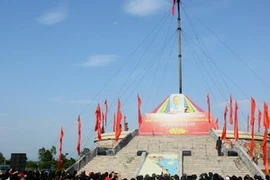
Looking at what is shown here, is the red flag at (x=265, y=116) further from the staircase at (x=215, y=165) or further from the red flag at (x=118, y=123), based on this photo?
the red flag at (x=118, y=123)

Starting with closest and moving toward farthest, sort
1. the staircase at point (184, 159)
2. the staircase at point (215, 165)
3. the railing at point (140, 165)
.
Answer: the railing at point (140, 165), the staircase at point (215, 165), the staircase at point (184, 159)

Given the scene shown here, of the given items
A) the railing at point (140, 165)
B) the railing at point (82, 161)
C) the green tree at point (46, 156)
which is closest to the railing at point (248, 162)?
the railing at point (140, 165)

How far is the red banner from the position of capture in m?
38.7

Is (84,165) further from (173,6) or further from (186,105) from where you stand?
(173,6)

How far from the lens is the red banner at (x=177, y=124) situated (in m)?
38.7

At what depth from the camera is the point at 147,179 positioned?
1794cm

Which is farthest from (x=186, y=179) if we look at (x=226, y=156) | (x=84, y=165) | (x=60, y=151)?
(x=60, y=151)

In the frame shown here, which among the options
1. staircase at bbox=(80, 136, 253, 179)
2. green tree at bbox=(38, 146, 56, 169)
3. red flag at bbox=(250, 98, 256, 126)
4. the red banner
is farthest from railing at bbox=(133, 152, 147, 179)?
green tree at bbox=(38, 146, 56, 169)

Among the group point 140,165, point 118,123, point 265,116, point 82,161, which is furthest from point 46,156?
point 265,116

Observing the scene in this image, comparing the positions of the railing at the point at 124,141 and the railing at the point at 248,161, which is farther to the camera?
the railing at the point at 124,141

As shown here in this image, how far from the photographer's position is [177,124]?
129ft

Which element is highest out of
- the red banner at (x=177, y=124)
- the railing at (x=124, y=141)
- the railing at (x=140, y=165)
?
the red banner at (x=177, y=124)

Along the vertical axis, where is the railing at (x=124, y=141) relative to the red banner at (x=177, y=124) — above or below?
below

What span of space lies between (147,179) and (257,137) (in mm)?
23499
